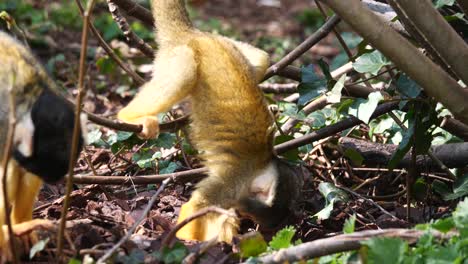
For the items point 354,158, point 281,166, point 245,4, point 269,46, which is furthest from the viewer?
point 245,4

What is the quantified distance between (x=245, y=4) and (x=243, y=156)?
910 centimetres

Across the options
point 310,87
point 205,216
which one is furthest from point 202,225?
point 310,87

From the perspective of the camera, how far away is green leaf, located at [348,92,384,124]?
4129 millimetres

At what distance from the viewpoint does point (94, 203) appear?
14.8 feet

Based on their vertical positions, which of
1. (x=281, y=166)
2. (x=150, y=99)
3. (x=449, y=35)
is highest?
(x=449, y=35)

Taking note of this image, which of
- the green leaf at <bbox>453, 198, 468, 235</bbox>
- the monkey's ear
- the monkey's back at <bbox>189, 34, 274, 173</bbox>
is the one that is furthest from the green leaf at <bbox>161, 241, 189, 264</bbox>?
the monkey's back at <bbox>189, 34, 274, 173</bbox>

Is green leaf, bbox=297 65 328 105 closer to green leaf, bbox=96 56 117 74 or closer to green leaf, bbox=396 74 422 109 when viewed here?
green leaf, bbox=396 74 422 109

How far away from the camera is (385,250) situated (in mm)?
2834

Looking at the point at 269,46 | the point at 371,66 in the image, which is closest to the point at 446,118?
the point at 371,66

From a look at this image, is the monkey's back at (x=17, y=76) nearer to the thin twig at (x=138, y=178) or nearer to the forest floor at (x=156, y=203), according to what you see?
the forest floor at (x=156, y=203)

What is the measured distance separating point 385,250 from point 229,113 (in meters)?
1.74

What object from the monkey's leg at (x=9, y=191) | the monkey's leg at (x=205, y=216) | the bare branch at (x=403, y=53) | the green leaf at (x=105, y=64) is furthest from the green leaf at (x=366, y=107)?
the green leaf at (x=105, y=64)

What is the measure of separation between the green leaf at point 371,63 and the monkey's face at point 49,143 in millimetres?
1699

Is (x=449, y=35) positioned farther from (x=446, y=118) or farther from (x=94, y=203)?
(x=94, y=203)
